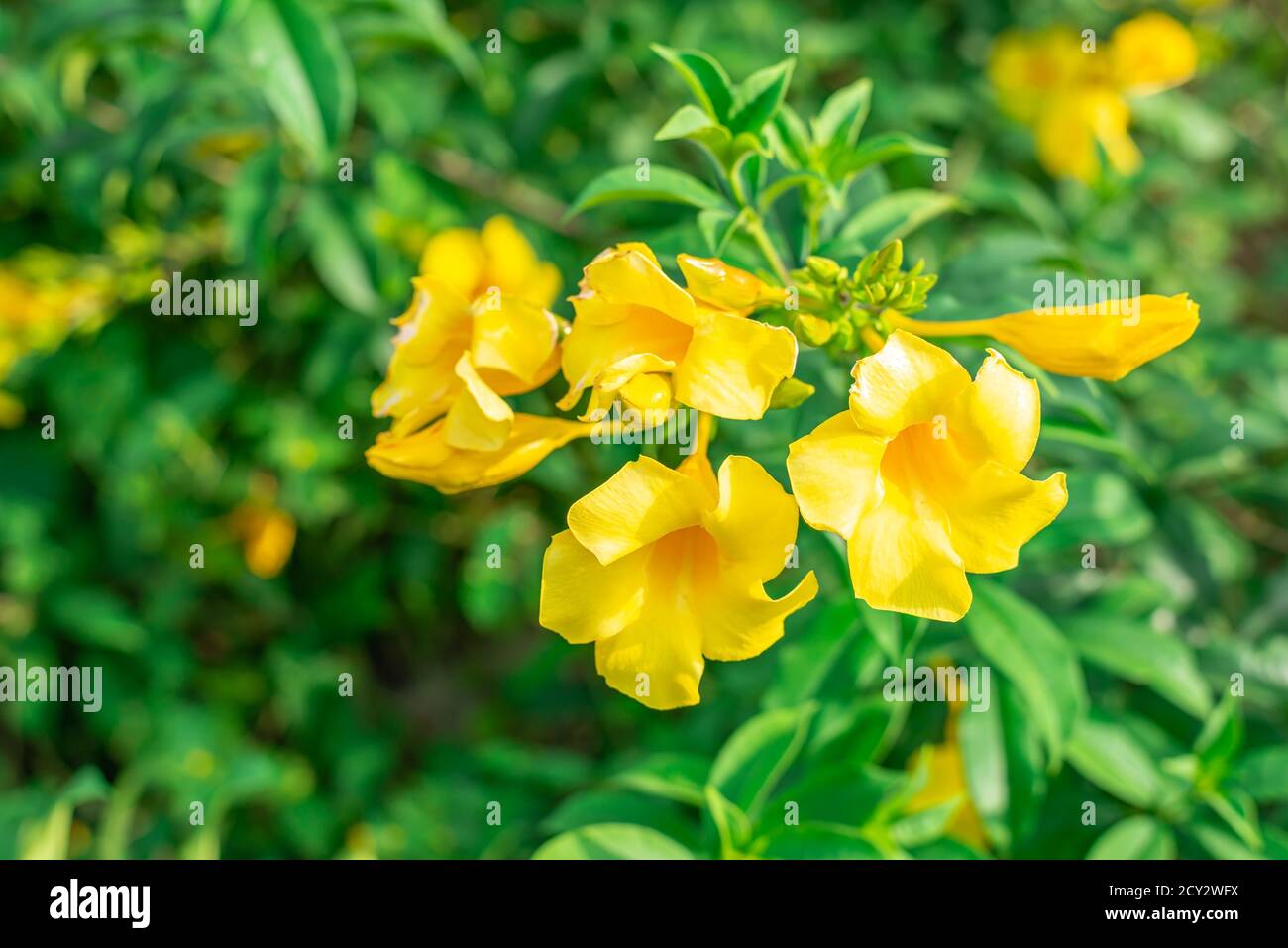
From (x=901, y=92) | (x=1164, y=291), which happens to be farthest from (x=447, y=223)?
(x=1164, y=291)

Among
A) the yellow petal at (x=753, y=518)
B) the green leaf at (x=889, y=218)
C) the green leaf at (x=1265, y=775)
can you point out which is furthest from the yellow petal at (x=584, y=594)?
the green leaf at (x=1265, y=775)

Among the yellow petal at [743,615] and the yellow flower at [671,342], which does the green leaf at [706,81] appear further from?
the yellow petal at [743,615]

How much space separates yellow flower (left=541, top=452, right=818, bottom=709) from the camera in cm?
116

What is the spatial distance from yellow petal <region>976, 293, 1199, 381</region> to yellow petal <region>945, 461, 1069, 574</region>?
0.23 m

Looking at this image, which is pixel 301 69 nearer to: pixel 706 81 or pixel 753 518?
pixel 706 81

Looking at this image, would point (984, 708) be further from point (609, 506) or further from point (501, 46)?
point (501, 46)

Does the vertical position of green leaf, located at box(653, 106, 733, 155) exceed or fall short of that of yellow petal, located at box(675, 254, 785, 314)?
it exceeds it

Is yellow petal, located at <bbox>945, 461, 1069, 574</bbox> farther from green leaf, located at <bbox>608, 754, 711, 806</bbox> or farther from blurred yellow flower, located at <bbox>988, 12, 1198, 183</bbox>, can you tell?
blurred yellow flower, located at <bbox>988, 12, 1198, 183</bbox>

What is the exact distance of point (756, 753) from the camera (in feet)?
5.81

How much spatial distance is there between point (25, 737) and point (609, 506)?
2.96 m

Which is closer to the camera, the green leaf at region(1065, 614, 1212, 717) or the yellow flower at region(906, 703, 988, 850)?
the green leaf at region(1065, 614, 1212, 717)

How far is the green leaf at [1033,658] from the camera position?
5.48 feet

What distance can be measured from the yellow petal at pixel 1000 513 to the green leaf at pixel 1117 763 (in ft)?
2.95

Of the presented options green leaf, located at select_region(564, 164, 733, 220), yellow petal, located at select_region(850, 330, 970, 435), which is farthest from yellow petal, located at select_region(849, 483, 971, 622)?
green leaf, located at select_region(564, 164, 733, 220)
